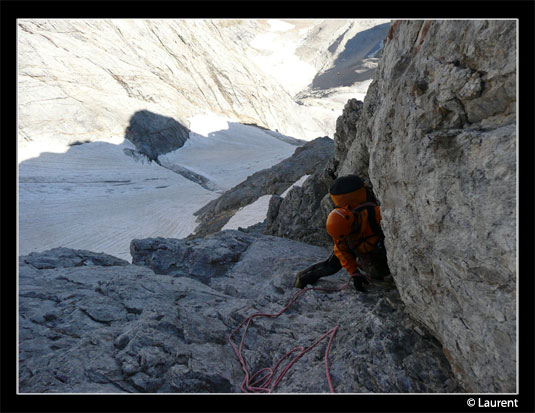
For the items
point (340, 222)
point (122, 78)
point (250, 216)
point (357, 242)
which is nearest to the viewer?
point (340, 222)

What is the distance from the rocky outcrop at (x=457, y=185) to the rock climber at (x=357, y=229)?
88 centimetres

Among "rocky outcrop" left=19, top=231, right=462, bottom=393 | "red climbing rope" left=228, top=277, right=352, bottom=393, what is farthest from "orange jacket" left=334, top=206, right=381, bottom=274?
"red climbing rope" left=228, top=277, right=352, bottom=393

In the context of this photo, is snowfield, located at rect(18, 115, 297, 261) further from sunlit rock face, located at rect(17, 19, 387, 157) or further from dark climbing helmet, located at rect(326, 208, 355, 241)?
dark climbing helmet, located at rect(326, 208, 355, 241)

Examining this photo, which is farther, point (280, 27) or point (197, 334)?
point (280, 27)

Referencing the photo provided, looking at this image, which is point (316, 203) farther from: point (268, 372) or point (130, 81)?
point (130, 81)

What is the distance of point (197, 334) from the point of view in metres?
3.85

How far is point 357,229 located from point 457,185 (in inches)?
78.2

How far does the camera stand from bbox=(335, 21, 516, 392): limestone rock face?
2.10m

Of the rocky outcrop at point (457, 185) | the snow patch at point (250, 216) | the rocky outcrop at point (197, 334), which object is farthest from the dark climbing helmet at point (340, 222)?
the snow patch at point (250, 216)

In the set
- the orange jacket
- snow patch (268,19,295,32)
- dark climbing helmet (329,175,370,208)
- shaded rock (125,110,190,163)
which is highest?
snow patch (268,19,295,32)

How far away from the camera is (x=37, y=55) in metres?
23.2

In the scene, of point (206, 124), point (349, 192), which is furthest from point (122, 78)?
point (349, 192)

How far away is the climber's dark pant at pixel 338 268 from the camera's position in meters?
4.55

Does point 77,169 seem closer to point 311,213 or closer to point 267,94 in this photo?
point 311,213
